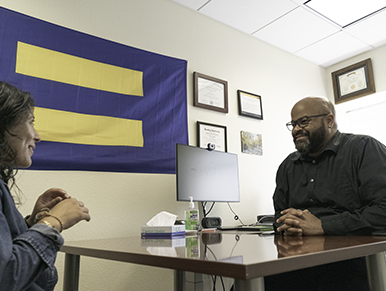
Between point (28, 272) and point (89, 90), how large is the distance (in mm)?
1566

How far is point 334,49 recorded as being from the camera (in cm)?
361

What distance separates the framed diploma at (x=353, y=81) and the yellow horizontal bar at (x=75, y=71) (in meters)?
2.68

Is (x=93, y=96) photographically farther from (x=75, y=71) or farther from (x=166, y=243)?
(x=166, y=243)

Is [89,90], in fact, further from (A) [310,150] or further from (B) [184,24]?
(A) [310,150]

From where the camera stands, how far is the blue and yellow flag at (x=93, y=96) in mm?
1854

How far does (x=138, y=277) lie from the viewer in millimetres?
2068

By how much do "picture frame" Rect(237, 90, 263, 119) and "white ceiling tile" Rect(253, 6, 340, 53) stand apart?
0.68m

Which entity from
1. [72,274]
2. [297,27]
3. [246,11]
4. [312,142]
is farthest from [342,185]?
[297,27]

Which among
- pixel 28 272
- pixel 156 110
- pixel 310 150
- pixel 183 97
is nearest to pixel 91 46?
pixel 156 110

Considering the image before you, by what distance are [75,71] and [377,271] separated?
192 centimetres

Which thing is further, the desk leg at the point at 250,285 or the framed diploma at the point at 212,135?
the framed diploma at the point at 212,135

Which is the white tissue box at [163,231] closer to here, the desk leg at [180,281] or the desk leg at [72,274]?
the desk leg at [72,274]

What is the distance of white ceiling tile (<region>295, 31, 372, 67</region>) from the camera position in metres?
3.40

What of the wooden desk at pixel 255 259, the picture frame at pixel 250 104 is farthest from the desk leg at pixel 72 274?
the picture frame at pixel 250 104
